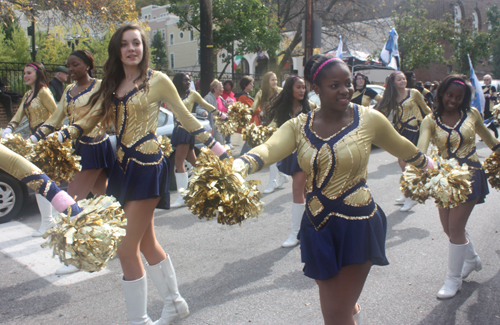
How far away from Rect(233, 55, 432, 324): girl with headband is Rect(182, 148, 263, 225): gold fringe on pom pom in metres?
0.12

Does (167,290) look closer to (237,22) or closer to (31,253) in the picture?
(31,253)

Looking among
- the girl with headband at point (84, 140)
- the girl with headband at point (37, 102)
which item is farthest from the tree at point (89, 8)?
the girl with headband at point (84, 140)

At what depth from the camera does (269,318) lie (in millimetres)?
3342

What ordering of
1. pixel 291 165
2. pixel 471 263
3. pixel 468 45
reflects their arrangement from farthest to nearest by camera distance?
pixel 468 45 < pixel 291 165 < pixel 471 263

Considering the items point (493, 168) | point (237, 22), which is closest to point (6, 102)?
point (237, 22)

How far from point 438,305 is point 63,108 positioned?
3.67m

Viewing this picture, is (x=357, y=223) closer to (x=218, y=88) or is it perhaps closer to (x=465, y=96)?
(x=465, y=96)

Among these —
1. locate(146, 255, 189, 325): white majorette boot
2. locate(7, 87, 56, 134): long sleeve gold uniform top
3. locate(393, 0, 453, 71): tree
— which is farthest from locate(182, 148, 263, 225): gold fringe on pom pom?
locate(393, 0, 453, 71): tree

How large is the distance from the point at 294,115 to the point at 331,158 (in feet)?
8.86

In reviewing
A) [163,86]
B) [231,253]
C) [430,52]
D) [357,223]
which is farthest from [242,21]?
[430,52]

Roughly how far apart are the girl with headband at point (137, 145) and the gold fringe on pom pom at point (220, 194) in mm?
759

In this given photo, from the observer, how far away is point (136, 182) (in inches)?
113

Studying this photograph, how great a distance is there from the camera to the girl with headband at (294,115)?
4840mm

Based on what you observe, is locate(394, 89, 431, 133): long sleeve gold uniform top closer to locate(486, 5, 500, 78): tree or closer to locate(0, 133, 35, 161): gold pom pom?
locate(0, 133, 35, 161): gold pom pom
